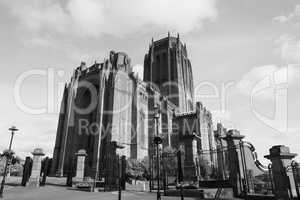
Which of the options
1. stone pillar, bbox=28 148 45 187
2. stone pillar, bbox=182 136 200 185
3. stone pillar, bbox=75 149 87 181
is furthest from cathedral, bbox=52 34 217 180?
stone pillar, bbox=182 136 200 185

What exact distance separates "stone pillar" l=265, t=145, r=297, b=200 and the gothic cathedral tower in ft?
182

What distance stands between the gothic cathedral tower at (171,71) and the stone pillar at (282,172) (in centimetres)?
5536

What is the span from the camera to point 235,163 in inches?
424

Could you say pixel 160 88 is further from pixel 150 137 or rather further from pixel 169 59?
pixel 150 137

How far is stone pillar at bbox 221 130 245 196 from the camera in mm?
10375

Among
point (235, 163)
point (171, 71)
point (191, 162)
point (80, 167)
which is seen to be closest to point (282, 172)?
point (235, 163)

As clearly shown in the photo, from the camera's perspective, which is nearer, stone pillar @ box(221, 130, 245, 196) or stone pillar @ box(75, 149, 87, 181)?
stone pillar @ box(221, 130, 245, 196)

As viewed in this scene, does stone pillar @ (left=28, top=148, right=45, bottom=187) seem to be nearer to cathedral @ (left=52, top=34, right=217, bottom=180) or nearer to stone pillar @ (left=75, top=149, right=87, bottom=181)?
stone pillar @ (left=75, top=149, right=87, bottom=181)

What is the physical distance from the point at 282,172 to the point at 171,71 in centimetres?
6383

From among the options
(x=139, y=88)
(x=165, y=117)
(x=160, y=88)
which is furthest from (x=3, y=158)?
(x=160, y=88)

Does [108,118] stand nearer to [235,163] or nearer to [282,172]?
[235,163]

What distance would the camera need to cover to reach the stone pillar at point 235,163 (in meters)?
10.4

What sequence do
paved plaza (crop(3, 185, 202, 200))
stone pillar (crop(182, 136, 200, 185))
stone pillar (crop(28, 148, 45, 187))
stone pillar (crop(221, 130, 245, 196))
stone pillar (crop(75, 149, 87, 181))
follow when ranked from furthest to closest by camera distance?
stone pillar (crop(75, 149, 87, 181))
stone pillar (crop(28, 148, 45, 187))
stone pillar (crop(182, 136, 200, 185))
paved plaza (crop(3, 185, 202, 200))
stone pillar (crop(221, 130, 245, 196))

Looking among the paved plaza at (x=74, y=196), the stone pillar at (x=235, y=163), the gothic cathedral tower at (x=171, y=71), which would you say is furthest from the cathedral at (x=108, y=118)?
the stone pillar at (x=235, y=163)
